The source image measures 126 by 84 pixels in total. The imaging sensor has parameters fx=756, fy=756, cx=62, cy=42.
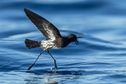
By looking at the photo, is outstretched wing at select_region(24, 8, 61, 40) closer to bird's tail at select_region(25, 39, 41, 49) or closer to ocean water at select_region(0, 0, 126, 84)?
bird's tail at select_region(25, 39, 41, 49)

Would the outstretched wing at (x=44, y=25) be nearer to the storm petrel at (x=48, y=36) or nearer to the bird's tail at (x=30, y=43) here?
the storm petrel at (x=48, y=36)

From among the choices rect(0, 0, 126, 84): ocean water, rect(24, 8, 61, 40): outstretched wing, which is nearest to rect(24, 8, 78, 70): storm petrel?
rect(24, 8, 61, 40): outstretched wing

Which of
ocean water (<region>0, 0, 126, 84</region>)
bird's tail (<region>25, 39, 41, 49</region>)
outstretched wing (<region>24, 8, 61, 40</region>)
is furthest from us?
ocean water (<region>0, 0, 126, 84</region>)

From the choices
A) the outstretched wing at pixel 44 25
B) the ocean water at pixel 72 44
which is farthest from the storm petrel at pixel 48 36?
the ocean water at pixel 72 44

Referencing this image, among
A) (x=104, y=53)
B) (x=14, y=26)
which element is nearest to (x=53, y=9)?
(x=14, y=26)

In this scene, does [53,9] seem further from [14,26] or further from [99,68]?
[99,68]

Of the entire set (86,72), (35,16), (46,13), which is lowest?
(86,72)

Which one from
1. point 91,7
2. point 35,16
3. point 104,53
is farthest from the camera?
point 91,7
